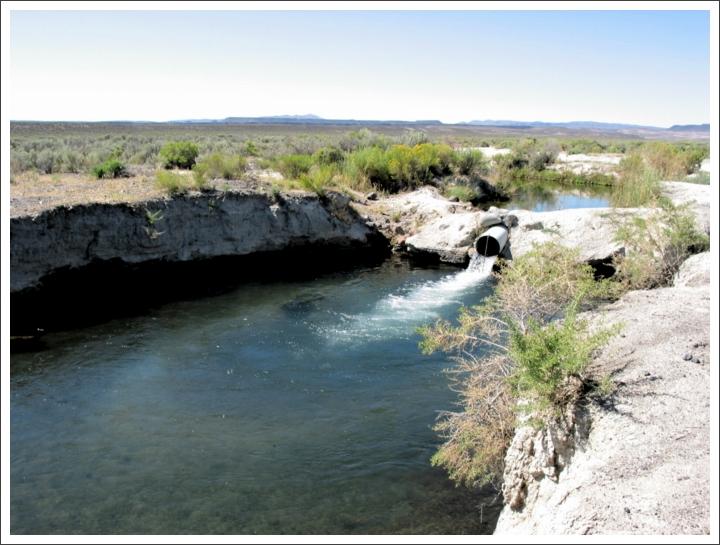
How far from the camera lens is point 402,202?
25.4 metres

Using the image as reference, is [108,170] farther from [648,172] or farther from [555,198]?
[555,198]

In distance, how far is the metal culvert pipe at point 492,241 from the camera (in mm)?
19578

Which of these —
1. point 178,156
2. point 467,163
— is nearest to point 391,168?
point 467,163

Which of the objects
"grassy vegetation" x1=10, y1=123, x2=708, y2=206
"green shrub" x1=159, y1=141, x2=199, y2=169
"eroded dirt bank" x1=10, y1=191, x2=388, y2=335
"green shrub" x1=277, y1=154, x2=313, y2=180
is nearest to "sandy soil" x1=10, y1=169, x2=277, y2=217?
"eroded dirt bank" x1=10, y1=191, x2=388, y2=335

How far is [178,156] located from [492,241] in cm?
1573

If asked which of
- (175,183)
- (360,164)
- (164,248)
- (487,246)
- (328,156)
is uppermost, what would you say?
(328,156)

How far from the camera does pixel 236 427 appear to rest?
31.6 ft

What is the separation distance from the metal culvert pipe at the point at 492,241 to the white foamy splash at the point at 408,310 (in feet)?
1.65

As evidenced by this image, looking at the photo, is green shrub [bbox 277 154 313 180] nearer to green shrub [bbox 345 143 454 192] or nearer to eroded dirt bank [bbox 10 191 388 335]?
green shrub [bbox 345 143 454 192]

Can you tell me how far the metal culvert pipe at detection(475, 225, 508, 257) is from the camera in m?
19.6

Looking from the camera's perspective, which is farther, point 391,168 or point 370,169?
point 391,168

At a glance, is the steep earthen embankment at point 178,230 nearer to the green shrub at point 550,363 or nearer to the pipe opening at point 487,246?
the pipe opening at point 487,246

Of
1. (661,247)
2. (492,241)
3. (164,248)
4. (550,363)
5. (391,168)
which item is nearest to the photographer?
(550,363)

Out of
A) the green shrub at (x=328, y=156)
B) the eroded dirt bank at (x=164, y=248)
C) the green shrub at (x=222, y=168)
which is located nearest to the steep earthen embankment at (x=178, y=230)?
the eroded dirt bank at (x=164, y=248)
